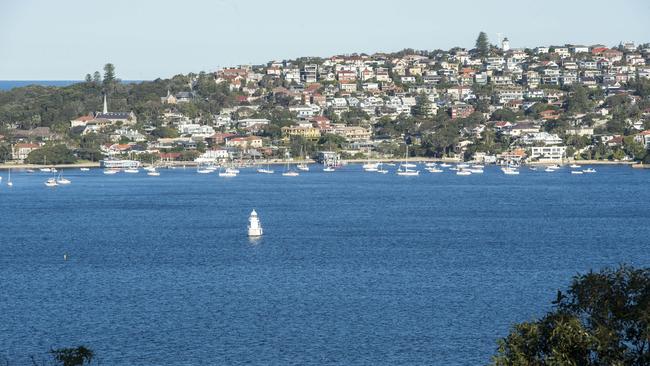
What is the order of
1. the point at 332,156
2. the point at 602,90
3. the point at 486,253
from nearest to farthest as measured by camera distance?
the point at 486,253 → the point at 332,156 → the point at 602,90

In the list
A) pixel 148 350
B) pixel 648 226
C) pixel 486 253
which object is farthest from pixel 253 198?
pixel 148 350

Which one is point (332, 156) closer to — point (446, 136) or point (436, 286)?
point (446, 136)

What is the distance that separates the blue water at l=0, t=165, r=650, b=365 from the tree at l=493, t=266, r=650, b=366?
592 cm

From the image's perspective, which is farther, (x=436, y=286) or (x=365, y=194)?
(x=365, y=194)

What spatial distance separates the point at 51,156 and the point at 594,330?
62.3 meters

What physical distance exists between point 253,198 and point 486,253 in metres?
19.4

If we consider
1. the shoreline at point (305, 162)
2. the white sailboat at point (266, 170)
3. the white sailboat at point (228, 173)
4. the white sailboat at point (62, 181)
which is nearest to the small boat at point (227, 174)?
the white sailboat at point (228, 173)

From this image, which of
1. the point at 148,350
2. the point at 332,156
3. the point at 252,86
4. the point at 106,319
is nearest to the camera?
the point at 148,350

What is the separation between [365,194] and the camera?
48438 mm

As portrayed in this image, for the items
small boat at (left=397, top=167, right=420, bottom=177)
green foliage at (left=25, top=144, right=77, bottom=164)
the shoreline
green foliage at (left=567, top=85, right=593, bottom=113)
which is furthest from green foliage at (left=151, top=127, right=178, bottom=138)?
green foliage at (left=567, top=85, right=593, bottom=113)

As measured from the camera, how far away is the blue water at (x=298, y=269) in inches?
720

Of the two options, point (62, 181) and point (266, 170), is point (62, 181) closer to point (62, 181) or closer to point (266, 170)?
point (62, 181)

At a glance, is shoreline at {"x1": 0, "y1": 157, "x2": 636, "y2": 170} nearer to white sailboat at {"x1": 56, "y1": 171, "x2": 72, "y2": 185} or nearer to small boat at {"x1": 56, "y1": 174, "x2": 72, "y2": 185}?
white sailboat at {"x1": 56, "y1": 171, "x2": 72, "y2": 185}

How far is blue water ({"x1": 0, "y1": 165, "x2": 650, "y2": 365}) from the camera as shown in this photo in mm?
18297
